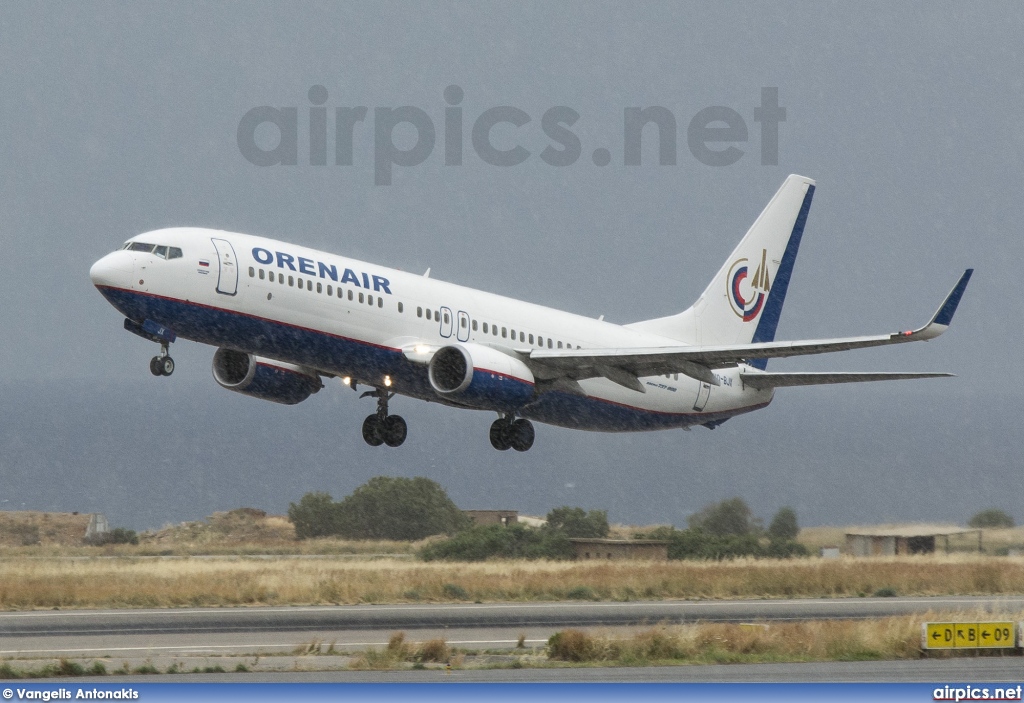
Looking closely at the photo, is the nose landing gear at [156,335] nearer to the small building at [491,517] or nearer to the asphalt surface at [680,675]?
the asphalt surface at [680,675]

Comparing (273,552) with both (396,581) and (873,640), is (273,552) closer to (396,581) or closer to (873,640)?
(396,581)

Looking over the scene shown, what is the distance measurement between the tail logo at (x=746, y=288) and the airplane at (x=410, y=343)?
5418mm

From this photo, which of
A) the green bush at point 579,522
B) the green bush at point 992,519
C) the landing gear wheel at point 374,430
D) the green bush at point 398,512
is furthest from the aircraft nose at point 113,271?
the green bush at point 992,519

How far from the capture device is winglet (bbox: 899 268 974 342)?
4022cm

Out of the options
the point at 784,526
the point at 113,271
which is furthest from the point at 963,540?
the point at 113,271

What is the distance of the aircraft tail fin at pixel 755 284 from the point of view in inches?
2307

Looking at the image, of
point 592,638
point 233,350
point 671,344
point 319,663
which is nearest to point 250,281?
point 233,350

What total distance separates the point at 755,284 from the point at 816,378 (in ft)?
35.4

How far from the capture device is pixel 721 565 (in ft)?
242

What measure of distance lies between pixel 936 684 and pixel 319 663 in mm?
15277

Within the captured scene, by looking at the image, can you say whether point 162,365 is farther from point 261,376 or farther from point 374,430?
point 374,430

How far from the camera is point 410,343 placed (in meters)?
44.9

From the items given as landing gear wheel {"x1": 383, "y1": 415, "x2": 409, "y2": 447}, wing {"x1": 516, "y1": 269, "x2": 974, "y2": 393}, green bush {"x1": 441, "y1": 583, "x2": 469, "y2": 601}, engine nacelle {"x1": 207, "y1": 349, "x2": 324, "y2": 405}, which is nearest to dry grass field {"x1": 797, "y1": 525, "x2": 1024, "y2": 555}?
green bush {"x1": 441, "y1": 583, "x2": 469, "y2": 601}

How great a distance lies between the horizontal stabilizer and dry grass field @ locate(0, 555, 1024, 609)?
1181 centimetres
